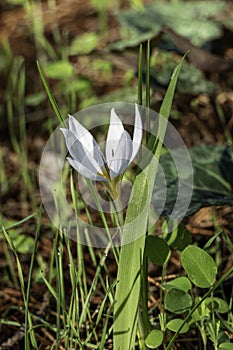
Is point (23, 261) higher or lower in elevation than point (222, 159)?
lower

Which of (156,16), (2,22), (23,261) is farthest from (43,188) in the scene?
(2,22)

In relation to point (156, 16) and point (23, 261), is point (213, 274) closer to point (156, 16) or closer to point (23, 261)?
point (23, 261)

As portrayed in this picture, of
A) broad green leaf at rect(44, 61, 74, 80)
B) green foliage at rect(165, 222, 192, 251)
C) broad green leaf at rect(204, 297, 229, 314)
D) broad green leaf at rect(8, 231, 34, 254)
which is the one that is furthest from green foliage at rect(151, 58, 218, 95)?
broad green leaf at rect(204, 297, 229, 314)

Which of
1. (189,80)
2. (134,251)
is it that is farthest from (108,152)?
(189,80)

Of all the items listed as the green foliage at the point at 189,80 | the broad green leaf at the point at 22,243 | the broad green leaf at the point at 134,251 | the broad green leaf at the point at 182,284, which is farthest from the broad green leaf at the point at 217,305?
the green foliage at the point at 189,80

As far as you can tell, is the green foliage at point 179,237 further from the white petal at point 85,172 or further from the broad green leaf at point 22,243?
the broad green leaf at point 22,243
